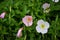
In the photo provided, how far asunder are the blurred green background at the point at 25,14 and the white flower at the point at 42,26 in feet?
0.10

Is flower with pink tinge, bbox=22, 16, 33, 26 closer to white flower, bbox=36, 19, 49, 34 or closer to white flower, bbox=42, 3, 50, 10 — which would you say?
white flower, bbox=36, 19, 49, 34

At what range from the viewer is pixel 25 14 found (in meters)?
2.03

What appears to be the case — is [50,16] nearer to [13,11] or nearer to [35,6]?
[35,6]

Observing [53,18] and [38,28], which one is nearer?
[38,28]

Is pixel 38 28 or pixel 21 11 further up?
pixel 21 11

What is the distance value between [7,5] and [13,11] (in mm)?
123

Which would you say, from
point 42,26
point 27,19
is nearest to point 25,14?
point 27,19

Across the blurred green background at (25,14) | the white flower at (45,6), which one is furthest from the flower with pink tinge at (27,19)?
the white flower at (45,6)

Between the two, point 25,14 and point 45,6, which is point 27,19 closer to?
point 25,14

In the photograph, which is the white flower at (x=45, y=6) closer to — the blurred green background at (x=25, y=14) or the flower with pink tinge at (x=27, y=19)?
the blurred green background at (x=25, y=14)

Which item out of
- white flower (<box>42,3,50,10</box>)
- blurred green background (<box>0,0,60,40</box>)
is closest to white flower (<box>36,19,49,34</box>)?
blurred green background (<box>0,0,60,40</box>)

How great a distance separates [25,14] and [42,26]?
7.4 inches

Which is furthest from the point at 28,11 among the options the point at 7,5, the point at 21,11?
the point at 7,5

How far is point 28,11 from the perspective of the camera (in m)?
2.02
